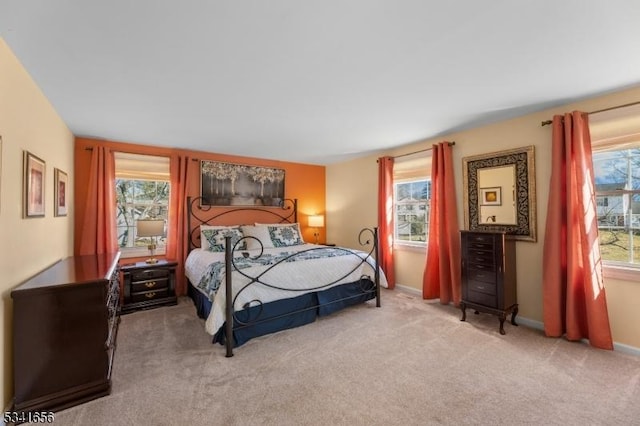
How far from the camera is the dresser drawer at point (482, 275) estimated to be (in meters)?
3.03

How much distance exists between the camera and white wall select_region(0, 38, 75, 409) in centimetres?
169

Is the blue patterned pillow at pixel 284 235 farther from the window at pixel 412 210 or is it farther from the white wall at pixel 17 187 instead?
the white wall at pixel 17 187

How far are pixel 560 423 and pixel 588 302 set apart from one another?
55.4 inches

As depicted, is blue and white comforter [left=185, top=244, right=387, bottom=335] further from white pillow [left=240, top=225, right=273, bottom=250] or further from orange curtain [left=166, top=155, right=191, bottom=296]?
white pillow [left=240, top=225, right=273, bottom=250]

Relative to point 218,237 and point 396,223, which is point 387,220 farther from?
point 218,237

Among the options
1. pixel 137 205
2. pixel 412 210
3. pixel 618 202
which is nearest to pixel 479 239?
pixel 618 202

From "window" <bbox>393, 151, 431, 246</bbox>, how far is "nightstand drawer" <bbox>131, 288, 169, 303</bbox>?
3.60 m

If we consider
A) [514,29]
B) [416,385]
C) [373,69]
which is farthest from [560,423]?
[373,69]

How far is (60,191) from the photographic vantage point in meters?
2.92

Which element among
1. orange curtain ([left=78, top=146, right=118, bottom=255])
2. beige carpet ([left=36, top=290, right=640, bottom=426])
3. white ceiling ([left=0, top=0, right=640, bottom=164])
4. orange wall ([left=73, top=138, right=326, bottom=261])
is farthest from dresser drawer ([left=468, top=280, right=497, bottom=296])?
orange curtain ([left=78, top=146, right=118, bottom=255])

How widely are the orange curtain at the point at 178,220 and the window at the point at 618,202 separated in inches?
200

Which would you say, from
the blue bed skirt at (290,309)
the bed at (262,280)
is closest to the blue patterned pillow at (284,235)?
the bed at (262,280)

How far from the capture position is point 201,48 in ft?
5.82

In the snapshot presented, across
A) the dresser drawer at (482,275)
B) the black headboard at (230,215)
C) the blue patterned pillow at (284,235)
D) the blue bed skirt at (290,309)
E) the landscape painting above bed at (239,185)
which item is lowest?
the blue bed skirt at (290,309)
